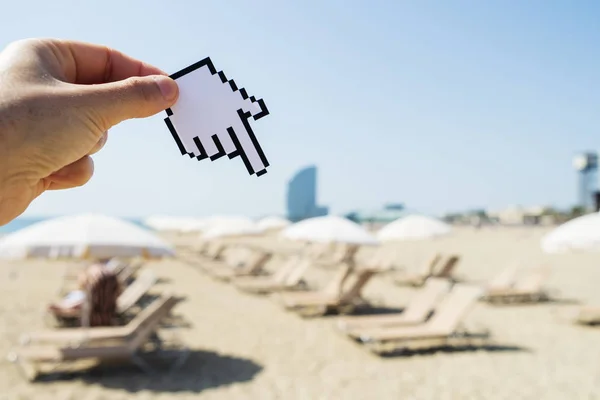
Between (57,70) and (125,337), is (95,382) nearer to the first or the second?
(125,337)

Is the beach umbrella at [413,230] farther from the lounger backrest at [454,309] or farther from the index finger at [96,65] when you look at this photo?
the index finger at [96,65]

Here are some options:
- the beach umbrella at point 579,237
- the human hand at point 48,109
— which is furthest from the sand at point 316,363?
the human hand at point 48,109

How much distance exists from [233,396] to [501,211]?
54962 millimetres

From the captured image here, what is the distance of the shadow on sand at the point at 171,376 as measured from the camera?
5711mm

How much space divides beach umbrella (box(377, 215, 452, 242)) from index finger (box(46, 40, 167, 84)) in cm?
1174

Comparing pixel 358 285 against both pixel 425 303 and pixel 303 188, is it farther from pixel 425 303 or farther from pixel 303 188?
pixel 303 188

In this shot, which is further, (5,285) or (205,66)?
(5,285)

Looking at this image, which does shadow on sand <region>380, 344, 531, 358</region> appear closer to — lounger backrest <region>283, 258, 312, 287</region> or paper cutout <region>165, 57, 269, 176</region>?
lounger backrest <region>283, 258, 312, 287</region>

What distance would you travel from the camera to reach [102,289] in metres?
7.09

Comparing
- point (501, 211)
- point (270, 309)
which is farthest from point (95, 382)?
point (501, 211)

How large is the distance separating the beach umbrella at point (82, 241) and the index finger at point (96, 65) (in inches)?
179

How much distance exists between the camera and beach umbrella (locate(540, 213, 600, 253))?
20.3ft

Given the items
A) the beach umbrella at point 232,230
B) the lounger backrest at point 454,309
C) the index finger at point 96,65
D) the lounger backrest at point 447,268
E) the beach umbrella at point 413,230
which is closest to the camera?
the index finger at point 96,65

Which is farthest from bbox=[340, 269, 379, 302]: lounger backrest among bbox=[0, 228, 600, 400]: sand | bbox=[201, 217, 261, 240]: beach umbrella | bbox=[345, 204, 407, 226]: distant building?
bbox=[345, 204, 407, 226]: distant building
